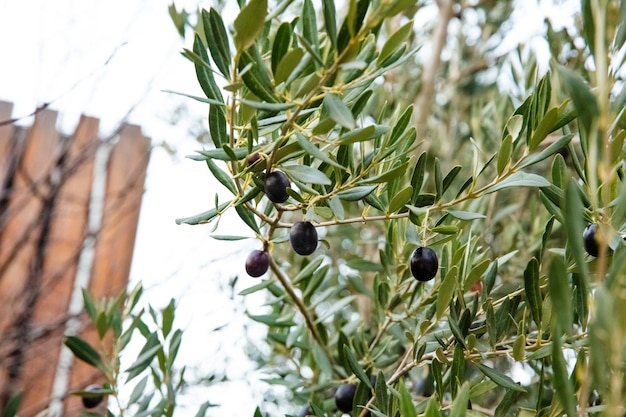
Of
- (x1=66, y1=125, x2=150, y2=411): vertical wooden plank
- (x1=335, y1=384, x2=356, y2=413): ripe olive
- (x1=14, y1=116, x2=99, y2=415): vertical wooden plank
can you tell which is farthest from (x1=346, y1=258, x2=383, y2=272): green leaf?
(x1=66, y1=125, x2=150, y2=411): vertical wooden plank

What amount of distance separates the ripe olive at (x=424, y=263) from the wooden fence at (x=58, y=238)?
3.40 ft

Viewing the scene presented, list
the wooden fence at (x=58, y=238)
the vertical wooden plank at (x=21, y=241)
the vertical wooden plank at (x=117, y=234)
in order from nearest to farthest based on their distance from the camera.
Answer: the vertical wooden plank at (x=21, y=241), the wooden fence at (x=58, y=238), the vertical wooden plank at (x=117, y=234)

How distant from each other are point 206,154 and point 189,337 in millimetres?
840

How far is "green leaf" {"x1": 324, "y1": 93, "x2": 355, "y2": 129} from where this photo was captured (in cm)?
39

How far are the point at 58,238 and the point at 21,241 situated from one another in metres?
0.39

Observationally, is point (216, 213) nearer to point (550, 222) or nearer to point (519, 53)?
point (550, 222)

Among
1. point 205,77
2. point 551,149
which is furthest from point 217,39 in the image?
point 551,149

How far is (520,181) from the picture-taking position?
483 millimetres

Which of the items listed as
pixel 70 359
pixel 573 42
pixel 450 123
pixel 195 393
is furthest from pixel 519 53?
pixel 70 359

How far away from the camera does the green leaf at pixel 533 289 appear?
18.8 inches

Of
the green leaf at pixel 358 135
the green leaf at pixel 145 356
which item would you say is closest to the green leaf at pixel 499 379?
the green leaf at pixel 358 135

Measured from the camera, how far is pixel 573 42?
3.71 feet

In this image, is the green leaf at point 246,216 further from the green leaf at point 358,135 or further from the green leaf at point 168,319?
the green leaf at point 168,319

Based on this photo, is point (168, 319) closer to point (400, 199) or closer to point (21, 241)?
point (400, 199)
